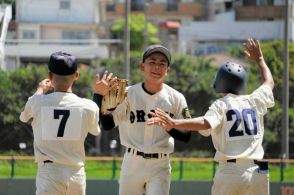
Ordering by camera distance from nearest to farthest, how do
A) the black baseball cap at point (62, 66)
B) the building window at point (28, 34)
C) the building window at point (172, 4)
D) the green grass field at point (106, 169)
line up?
the black baseball cap at point (62, 66) < the green grass field at point (106, 169) < the building window at point (28, 34) < the building window at point (172, 4)

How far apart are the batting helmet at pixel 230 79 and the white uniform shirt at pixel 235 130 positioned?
12 centimetres

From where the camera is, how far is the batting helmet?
8.77 m

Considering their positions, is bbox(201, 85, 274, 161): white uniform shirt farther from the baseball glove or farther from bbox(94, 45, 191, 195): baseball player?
the baseball glove

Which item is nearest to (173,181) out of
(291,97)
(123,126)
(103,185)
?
(103,185)

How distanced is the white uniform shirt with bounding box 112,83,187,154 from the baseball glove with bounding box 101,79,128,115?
10 cm

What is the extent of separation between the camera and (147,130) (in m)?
8.91

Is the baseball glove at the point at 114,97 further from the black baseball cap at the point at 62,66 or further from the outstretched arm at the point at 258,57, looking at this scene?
the outstretched arm at the point at 258,57

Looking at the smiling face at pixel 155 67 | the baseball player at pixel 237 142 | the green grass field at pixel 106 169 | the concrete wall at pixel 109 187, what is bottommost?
the green grass field at pixel 106 169

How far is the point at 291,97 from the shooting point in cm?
3409

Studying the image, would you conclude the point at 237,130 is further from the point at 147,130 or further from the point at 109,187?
the point at 109,187

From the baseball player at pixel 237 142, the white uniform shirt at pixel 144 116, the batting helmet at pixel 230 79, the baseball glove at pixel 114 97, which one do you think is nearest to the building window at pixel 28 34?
the white uniform shirt at pixel 144 116

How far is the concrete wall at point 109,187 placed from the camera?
65.3ft

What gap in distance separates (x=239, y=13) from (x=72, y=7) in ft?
55.6

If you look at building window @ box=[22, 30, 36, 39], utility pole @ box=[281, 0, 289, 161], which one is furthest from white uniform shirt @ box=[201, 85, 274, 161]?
building window @ box=[22, 30, 36, 39]
